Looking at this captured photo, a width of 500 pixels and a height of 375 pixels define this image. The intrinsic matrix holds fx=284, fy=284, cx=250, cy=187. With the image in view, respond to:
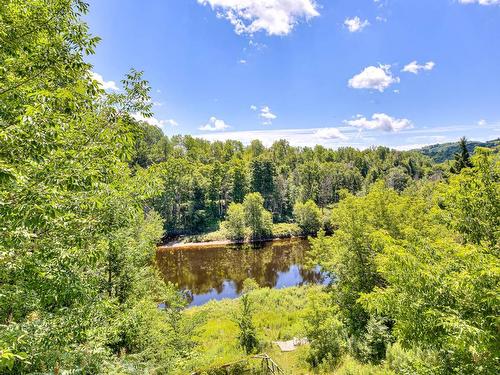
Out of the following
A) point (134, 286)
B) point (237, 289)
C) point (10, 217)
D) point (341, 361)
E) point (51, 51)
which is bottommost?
point (237, 289)

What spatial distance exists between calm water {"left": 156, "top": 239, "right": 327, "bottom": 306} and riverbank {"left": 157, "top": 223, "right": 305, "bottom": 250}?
242 centimetres

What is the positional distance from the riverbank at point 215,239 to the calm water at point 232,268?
2.42m

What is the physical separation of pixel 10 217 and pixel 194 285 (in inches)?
1329

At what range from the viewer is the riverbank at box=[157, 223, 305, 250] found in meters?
54.5

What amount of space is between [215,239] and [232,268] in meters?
18.0

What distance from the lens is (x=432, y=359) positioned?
8.84m

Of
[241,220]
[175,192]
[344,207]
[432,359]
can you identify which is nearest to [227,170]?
[175,192]

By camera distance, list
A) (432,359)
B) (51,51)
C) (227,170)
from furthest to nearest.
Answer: (227,170) < (432,359) < (51,51)

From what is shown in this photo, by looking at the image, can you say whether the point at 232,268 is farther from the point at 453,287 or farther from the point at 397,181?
the point at 397,181

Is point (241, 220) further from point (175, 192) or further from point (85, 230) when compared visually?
point (85, 230)

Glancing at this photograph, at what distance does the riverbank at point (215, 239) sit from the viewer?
179ft

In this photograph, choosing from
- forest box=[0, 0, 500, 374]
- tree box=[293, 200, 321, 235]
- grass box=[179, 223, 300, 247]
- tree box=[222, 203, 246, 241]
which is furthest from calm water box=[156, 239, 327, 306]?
forest box=[0, 0, 500, 374]

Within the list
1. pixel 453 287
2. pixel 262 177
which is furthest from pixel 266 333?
pixel 262 177

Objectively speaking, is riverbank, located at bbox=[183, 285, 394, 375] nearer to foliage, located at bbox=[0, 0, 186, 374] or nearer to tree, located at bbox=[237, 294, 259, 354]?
tree, located at bbox=[237, 294, 259, 354]
